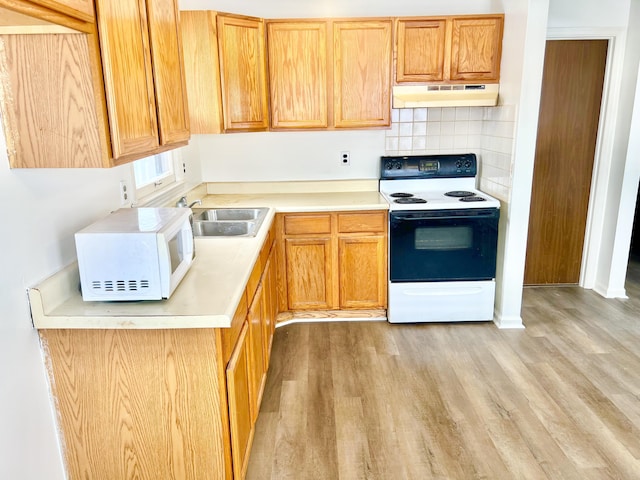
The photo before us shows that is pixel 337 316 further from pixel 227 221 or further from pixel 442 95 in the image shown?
pixel 442 95

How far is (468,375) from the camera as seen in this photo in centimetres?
283

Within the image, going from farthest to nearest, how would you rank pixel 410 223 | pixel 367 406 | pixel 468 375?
1. pixel 410 223
2. pixel 468 375
3. pixel 367 406

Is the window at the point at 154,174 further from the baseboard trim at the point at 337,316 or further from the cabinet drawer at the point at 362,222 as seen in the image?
the baseboard trim at the point at 337,316

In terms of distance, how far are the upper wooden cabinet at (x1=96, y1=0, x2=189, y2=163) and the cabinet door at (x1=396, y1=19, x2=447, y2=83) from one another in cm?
180

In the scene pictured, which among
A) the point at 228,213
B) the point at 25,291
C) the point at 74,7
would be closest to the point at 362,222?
the point at 228,213

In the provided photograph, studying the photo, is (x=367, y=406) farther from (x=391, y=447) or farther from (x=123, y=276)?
(x=123, y=276)

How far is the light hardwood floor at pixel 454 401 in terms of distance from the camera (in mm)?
2129

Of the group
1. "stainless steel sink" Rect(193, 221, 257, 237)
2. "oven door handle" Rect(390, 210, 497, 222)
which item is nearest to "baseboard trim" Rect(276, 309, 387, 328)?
"oven door handle" Rect(390, 210, 497, 222)

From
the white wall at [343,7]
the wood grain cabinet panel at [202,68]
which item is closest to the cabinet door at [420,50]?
the white wall at [343,7]

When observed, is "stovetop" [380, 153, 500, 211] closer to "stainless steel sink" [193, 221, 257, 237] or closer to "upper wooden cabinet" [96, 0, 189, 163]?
"stainless steel sink" [193, 221, 257, 237]

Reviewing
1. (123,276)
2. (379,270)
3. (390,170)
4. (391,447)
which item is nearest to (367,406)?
(391,447)

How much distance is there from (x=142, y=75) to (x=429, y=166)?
2.58 m

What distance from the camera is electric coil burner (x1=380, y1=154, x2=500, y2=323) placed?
131 inches

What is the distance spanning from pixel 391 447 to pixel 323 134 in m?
2.43
